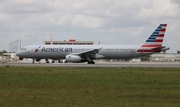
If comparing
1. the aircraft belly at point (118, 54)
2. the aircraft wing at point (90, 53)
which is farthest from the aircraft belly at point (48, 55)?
the aircraft belly at point (118, 54)

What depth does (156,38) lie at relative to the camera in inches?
2301

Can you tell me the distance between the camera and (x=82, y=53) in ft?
181

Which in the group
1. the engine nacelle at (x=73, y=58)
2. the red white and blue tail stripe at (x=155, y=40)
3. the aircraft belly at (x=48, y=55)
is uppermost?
the red white and blue tail stripe at (x=155, y=40)

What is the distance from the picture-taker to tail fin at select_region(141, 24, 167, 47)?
58.2 m

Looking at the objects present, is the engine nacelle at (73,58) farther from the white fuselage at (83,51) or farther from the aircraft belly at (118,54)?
the aircraft belly at (118,54)

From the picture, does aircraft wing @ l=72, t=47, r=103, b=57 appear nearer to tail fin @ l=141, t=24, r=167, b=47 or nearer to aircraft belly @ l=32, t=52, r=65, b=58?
aircraft belly @ l=32, t=52, r=65, b=58

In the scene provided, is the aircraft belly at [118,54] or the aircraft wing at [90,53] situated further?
the aircraft belly at [118,54]

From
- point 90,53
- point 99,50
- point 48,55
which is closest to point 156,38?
point 99,50

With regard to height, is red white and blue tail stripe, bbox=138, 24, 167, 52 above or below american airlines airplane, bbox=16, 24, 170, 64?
above

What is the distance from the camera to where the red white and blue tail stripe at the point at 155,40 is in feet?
189

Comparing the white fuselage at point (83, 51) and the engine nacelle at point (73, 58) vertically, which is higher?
the white fuselage at point (83, 51)

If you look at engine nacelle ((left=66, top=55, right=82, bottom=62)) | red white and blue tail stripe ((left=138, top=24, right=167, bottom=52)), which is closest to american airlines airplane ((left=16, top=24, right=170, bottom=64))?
red white and blue tail stripe ((left=138, top=24, right=167, bottom=52))
